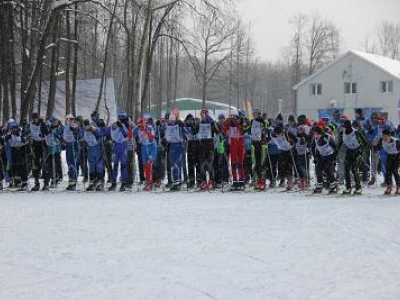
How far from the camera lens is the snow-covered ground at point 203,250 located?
6.41 m

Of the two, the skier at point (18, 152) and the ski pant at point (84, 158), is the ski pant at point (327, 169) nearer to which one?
the ski pant at point (84, 158)

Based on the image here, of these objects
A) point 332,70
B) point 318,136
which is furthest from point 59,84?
point 332,70

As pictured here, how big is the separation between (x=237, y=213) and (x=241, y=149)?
448 cm

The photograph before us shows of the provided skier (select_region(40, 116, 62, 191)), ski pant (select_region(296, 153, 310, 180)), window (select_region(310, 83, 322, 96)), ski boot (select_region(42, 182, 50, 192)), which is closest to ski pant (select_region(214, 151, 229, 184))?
ski pant (select_region(296, 153, 310, 180))

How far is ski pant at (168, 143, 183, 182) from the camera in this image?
621 inches

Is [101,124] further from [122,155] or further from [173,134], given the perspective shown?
[173,134]

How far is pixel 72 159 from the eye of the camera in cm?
1636

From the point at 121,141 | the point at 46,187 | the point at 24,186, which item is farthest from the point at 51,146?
the point at 121,141

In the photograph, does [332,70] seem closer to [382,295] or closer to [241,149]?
[241,149]

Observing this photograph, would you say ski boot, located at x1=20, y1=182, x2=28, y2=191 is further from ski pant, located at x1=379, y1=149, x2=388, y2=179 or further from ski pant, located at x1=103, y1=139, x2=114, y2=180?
ski pant, located at x1=379, y1=149, x2=388, y2=179

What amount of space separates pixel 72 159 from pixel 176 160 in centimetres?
296

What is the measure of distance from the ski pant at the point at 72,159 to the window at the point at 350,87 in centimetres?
4843

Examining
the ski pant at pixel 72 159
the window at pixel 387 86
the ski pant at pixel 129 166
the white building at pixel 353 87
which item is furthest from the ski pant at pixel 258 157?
the window at pixel 387 86

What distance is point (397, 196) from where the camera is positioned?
13.5m
